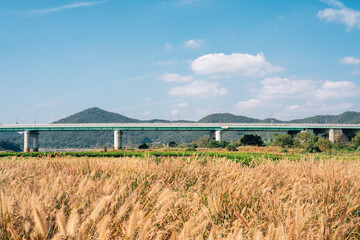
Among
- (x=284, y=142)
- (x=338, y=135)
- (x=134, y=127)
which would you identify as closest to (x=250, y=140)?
(x=284, y=142)

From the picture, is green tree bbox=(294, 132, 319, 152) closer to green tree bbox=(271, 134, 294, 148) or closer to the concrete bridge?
green tree bbox=(271, 134, 294, 148)

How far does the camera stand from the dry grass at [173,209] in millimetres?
2688

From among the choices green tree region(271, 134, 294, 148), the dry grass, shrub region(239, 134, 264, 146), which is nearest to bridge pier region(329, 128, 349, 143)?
green tree region(271, 134, 294, 148)

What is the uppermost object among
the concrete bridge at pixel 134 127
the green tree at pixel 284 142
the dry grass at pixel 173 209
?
the concrete bridge at pixel 134 127

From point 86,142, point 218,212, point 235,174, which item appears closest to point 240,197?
point 218,212

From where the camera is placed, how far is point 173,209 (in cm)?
444

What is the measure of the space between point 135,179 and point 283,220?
143 inches

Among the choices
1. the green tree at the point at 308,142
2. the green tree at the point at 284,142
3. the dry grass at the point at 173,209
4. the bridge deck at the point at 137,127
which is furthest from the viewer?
the bridge deck at the point at 137,127

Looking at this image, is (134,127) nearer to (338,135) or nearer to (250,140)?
(250,140)

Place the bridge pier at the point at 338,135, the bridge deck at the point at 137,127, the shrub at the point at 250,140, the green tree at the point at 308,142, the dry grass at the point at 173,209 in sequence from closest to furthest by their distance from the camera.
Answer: the dry grass at the point at 173,209 → the green tree at the point at 308,142 → the shrub at the point at 250,140 → the bridge deck at the point at 137,127 → the bridge pier at the point at 338,135

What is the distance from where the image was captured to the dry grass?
8.82 ft

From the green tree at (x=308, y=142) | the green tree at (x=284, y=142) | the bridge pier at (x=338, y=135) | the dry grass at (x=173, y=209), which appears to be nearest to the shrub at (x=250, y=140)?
the green tree at (x=284, y=142)

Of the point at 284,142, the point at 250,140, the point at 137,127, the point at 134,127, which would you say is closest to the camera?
the point at 284,142

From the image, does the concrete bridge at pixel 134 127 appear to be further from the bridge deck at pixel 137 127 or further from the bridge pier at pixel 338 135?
the bridge pier at pixel 338 135
